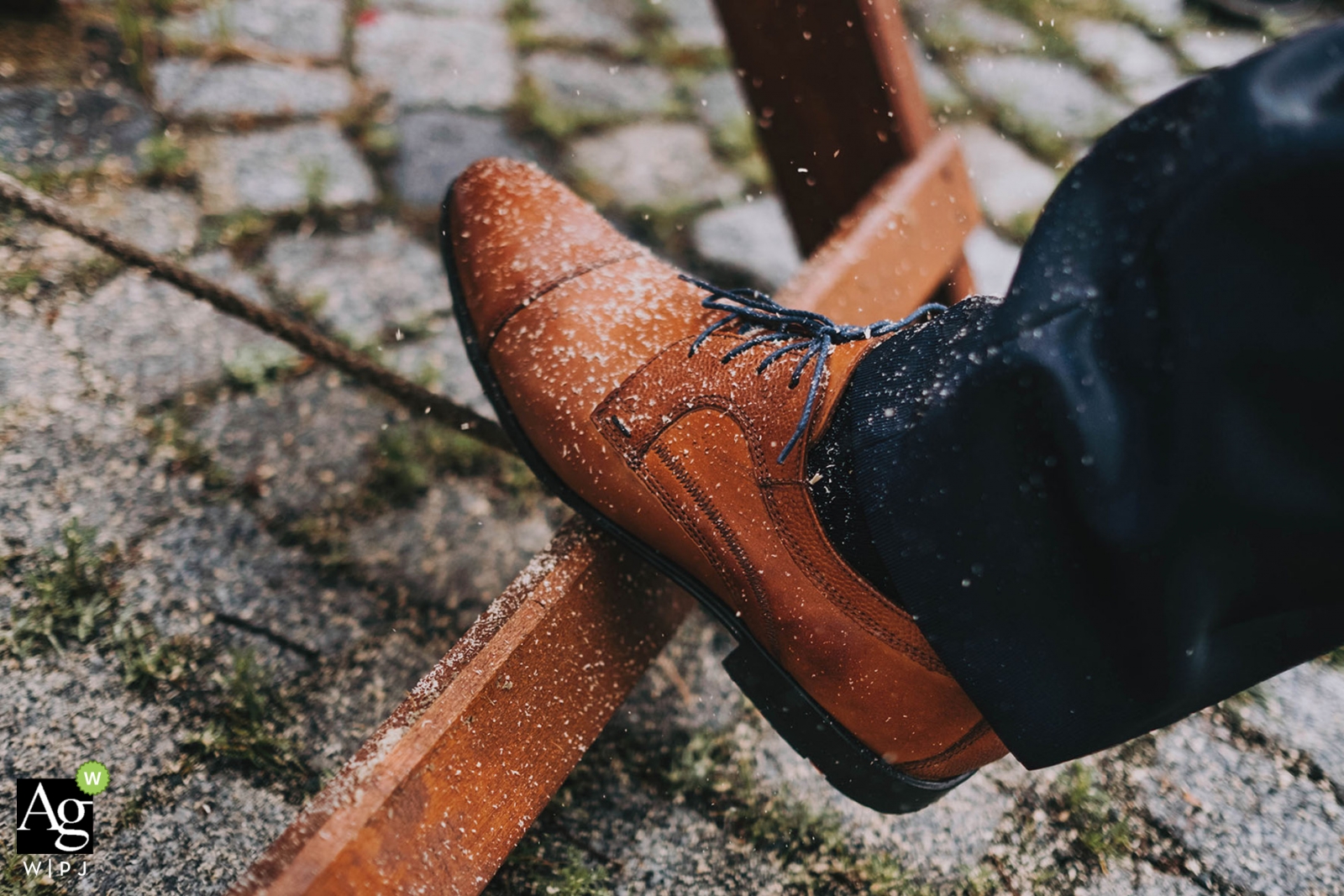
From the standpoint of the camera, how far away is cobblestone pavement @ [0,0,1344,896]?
95 cm

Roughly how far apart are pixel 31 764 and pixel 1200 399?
3.73 feet

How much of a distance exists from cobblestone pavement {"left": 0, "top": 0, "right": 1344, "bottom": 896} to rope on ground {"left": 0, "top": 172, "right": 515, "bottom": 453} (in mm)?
203

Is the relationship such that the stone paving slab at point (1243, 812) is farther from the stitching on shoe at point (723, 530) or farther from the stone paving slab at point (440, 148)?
the stone paving slab at point (440, 148)

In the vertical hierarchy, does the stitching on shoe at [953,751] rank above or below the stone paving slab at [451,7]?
below

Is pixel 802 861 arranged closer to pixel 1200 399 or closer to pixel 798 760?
pixel 798 760

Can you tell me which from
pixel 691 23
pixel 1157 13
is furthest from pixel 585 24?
pixel 1157 13

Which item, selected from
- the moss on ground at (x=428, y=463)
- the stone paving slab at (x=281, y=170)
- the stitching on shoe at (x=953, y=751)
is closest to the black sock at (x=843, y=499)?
the stitching on shoe at (x=953, y=751)

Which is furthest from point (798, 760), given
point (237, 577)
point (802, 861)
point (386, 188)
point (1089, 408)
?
point (386, 188)

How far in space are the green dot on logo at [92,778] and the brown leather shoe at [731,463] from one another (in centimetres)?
56

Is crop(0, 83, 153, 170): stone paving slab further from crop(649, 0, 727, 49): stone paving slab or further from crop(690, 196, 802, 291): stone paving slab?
crop(649, 0, 727, 49): stone paving slab

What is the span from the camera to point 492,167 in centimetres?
107

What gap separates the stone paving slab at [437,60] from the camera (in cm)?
185

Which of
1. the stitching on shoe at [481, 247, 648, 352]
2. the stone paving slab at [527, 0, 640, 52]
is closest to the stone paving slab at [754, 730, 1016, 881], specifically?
the stitching on shoe at [481, 247, 648, 352]

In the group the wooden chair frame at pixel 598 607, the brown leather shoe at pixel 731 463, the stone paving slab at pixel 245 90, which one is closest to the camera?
the wooden chair frame at pixel 598 607
